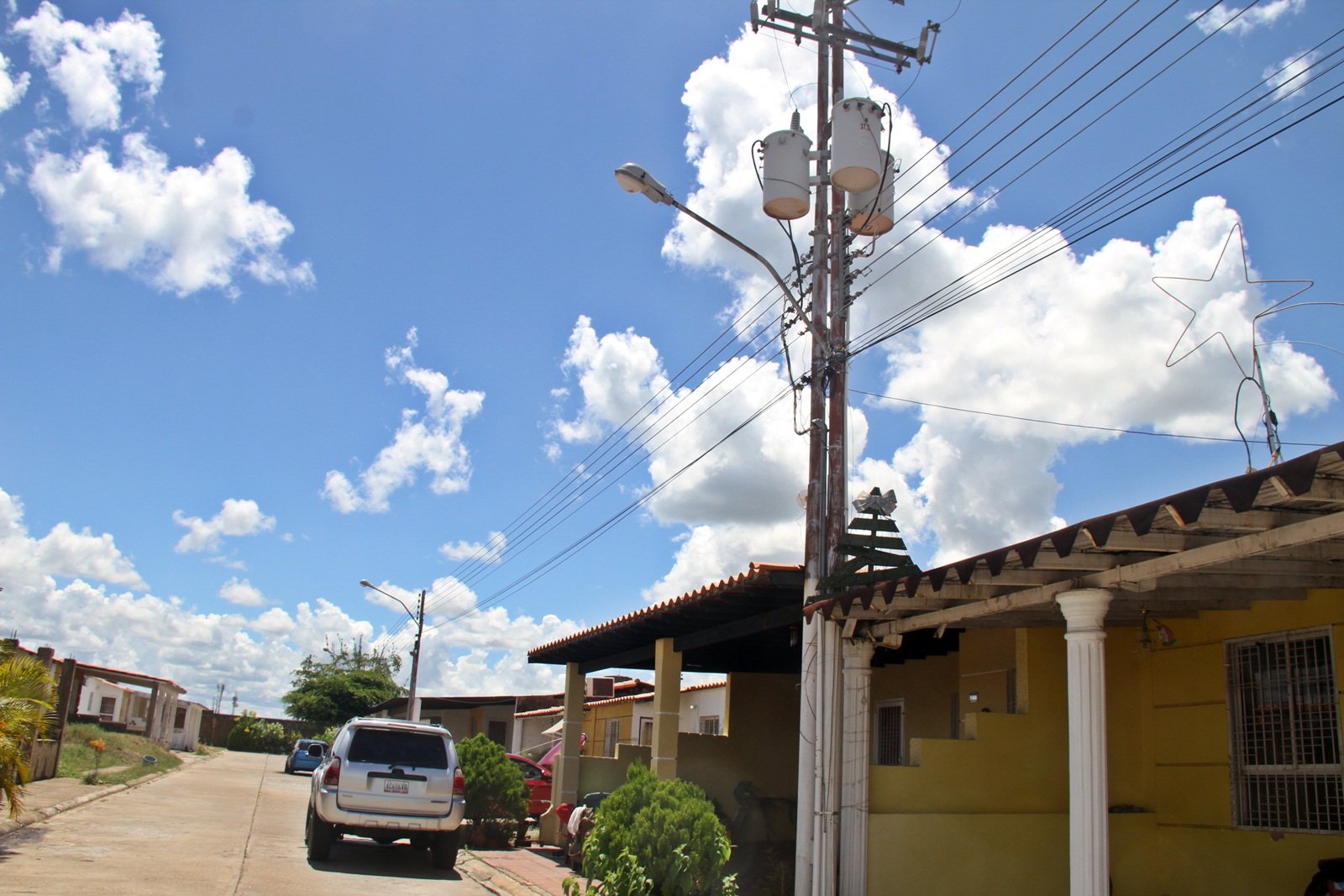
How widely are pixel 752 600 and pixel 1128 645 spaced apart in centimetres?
356

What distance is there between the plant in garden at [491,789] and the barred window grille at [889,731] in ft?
17.3

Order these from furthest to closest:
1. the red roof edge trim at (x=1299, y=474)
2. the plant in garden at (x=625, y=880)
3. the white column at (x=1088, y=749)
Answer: the plant in garden at (x=625, y=880), the white column at (x=1088, y=749), the red roof edge trim at (x=1299, y=474)

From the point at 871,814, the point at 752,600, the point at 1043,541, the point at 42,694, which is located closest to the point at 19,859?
the point at 42,694

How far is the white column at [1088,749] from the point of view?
21.7ft

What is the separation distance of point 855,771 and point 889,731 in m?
6.00

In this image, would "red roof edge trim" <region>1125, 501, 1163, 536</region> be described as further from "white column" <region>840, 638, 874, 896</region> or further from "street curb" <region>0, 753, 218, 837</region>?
"street curb" <region>0, 753, 218, 837</region>

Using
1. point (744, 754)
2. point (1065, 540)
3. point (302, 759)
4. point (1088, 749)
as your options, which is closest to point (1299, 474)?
point (1065, 540)

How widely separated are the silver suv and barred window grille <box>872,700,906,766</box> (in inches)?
225

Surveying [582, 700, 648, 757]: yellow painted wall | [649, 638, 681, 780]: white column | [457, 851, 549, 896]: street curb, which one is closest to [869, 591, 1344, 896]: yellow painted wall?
[649, 638, 681, 780]: white column

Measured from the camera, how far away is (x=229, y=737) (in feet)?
216

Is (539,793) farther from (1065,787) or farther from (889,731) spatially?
(1065,787)

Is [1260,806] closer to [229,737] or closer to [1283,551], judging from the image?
[1283,551]

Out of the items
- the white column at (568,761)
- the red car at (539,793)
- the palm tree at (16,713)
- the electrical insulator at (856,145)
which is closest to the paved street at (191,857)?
the palm tree at (16,713)

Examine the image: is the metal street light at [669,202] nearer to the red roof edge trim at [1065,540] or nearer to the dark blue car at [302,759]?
the red roof edge trim at [1065,540]
